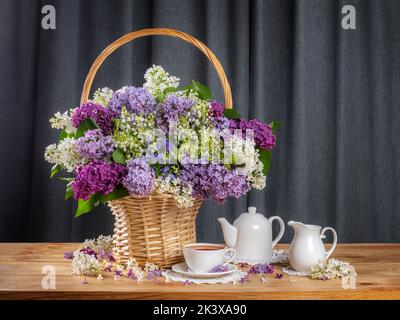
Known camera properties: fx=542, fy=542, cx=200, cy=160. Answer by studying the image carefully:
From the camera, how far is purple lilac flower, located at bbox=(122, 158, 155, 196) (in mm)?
1229

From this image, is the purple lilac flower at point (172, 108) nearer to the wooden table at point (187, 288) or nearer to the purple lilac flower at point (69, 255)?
the wooden table at point (187, 288)

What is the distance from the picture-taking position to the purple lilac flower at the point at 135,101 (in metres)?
1.34

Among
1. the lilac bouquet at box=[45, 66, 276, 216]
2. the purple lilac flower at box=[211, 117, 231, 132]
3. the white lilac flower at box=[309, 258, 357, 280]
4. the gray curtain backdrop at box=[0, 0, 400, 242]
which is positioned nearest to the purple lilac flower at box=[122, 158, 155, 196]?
the lilac bouquet at box=[45, 66, 276, 216]

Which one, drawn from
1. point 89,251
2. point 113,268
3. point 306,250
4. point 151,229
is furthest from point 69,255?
point 306,250

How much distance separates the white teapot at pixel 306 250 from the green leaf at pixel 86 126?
0.57 m

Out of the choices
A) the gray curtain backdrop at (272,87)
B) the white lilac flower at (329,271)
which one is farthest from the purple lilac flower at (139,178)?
the gray curtain backdrop at (272,87)

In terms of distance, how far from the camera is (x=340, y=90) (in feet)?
9.01

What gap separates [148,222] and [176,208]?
79 millimetres

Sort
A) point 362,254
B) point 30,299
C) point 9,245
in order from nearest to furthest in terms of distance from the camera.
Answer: point 30,299, point 362,254, point 9,245

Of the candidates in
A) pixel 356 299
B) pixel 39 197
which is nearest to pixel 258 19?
pixel 39 197

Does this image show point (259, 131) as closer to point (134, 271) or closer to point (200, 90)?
point (200, 90)

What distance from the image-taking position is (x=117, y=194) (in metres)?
1.29

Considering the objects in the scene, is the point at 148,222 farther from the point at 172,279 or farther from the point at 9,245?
the point at 9,245

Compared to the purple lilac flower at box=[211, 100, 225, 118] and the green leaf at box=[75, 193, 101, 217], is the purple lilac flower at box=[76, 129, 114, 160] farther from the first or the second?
the purple lilac flower at box=[211, 100, 225, 118]
